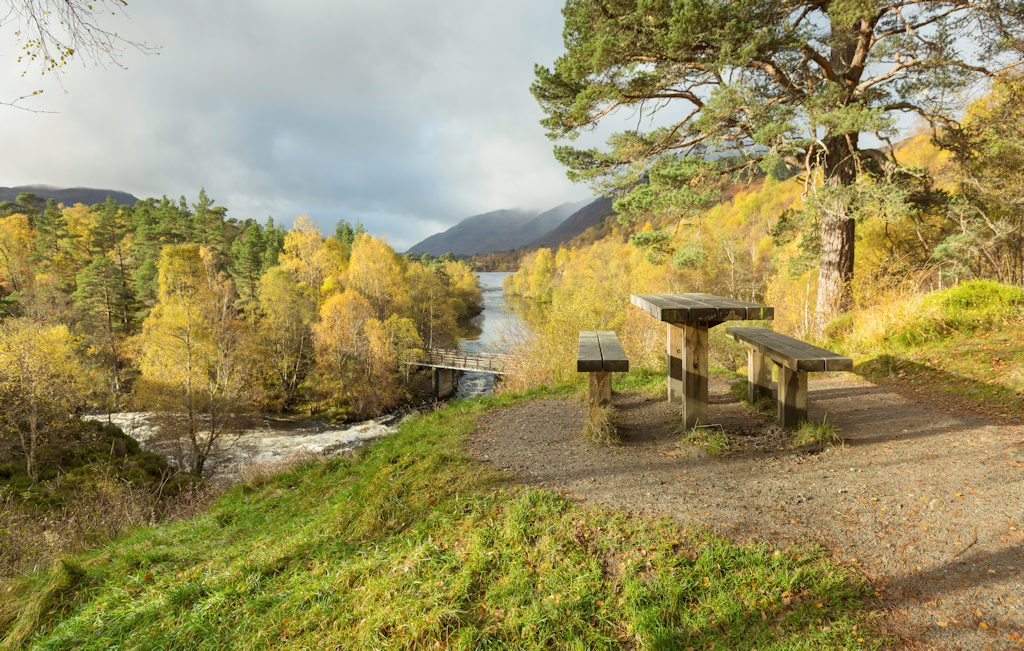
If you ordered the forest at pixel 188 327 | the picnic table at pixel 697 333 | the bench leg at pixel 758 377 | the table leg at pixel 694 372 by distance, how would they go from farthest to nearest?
the forest at pixel 188 327
the bench leg at pixel 758 377
the table leg at pixel 694 372
the picnic table at pixel 697 333

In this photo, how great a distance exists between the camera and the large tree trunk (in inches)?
304

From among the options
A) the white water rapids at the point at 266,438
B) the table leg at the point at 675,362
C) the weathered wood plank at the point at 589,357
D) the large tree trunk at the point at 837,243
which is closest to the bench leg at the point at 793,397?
the table leg at the point at 675,362

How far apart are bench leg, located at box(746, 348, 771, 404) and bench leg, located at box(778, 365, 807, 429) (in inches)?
35.3

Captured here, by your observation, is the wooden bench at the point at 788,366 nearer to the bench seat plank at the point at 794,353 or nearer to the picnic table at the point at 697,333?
the bench seat plank at the point at 794,353

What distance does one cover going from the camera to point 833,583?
7.16ft

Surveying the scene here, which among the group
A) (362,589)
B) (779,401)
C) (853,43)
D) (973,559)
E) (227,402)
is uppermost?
(853,43)

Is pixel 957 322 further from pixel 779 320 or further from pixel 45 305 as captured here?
pixel 45 305

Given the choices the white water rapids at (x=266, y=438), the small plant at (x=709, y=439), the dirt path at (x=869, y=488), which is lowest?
the white water rapids at (x=266, y=438)

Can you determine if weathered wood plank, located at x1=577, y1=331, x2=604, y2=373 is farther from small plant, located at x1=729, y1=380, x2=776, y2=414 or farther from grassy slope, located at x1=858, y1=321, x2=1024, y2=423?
grassy slope, located at x1=858, y1=321, x2=1024, y2=423

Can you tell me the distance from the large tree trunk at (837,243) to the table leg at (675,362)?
14.2 feet

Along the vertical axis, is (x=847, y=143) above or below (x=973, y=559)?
above

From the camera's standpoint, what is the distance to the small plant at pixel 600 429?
4336 millimetres

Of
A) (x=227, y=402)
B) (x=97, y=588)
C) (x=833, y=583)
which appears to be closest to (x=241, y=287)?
(x=227, y=402)

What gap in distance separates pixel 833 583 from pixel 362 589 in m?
2.52
